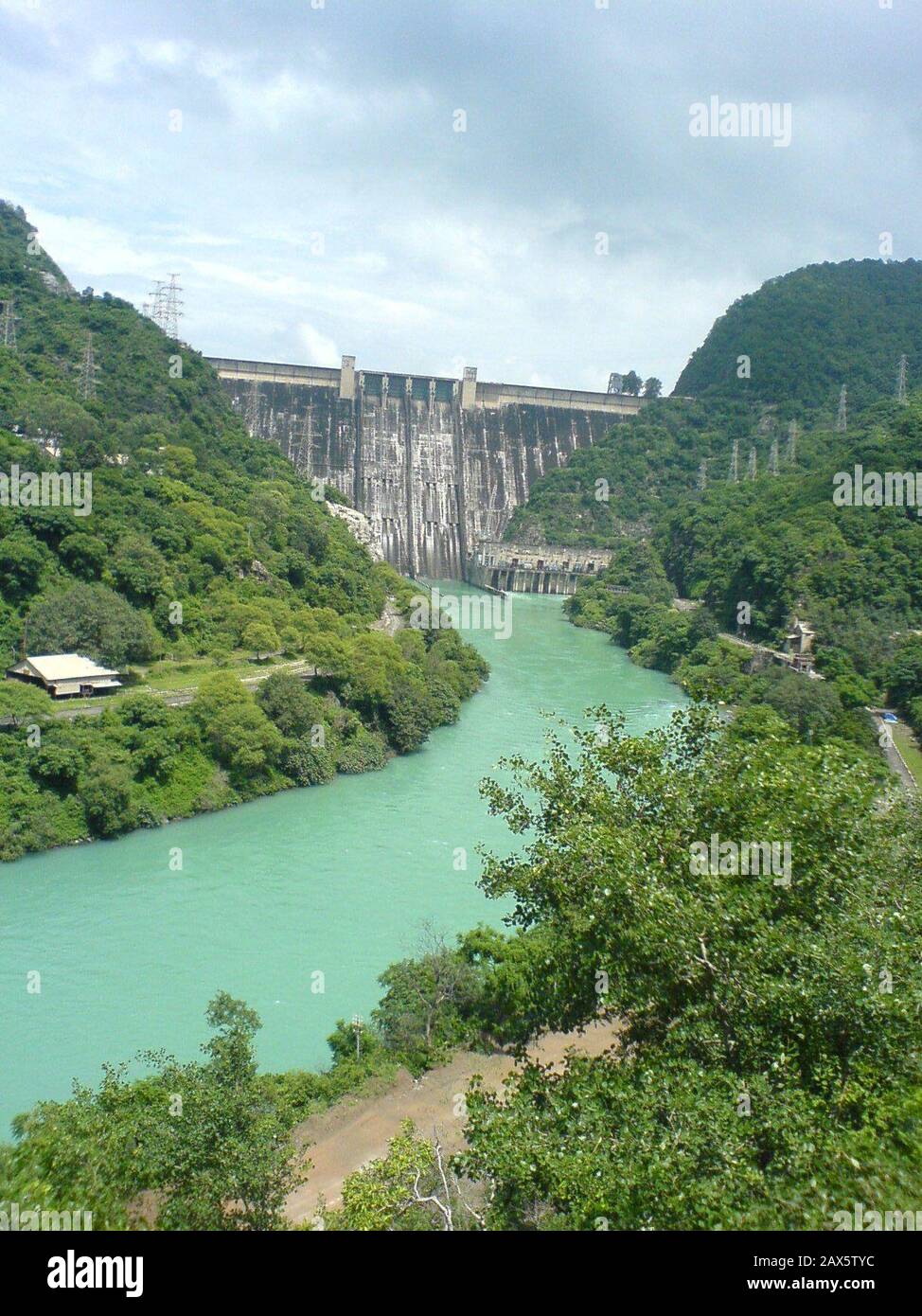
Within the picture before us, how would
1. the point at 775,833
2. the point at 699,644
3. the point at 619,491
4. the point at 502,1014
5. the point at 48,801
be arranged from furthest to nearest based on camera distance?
the point at 619,491, the point at 699,644, the point at 48,801, the point at 502,1014, the point at 775,833

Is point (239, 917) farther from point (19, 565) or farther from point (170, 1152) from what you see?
point (19, 565)

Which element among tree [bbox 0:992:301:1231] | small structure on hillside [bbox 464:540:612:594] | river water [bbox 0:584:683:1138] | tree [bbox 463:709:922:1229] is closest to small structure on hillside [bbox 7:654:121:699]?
river water [bbox 0:584:683:1138]

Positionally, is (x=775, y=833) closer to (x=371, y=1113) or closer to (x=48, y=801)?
(x=371, y=1113)

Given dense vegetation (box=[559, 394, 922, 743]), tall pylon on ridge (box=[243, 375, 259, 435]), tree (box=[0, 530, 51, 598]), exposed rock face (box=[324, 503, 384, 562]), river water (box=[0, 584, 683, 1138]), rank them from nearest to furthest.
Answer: river water (box=[0, 584, 683, 1138]) → tree (box=[0, 530, 51, 598]) → dense vegetation (box=[559, 394, 922, 743]) → exposed rock face (box=[324, 503, 384, 562]) → tall pylon on ridge (box=[243, 375, 259, 435])

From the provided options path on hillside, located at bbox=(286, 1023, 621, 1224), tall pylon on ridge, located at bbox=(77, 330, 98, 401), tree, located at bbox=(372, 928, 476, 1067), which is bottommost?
path on hillside, located at bbox=(286, 1023, 621, 1224)

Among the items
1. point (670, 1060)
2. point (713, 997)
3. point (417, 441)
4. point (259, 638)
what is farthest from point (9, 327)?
point (670, 1060)

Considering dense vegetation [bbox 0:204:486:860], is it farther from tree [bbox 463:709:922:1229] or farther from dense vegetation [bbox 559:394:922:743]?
tree [bbox 463:709:922:1229]
